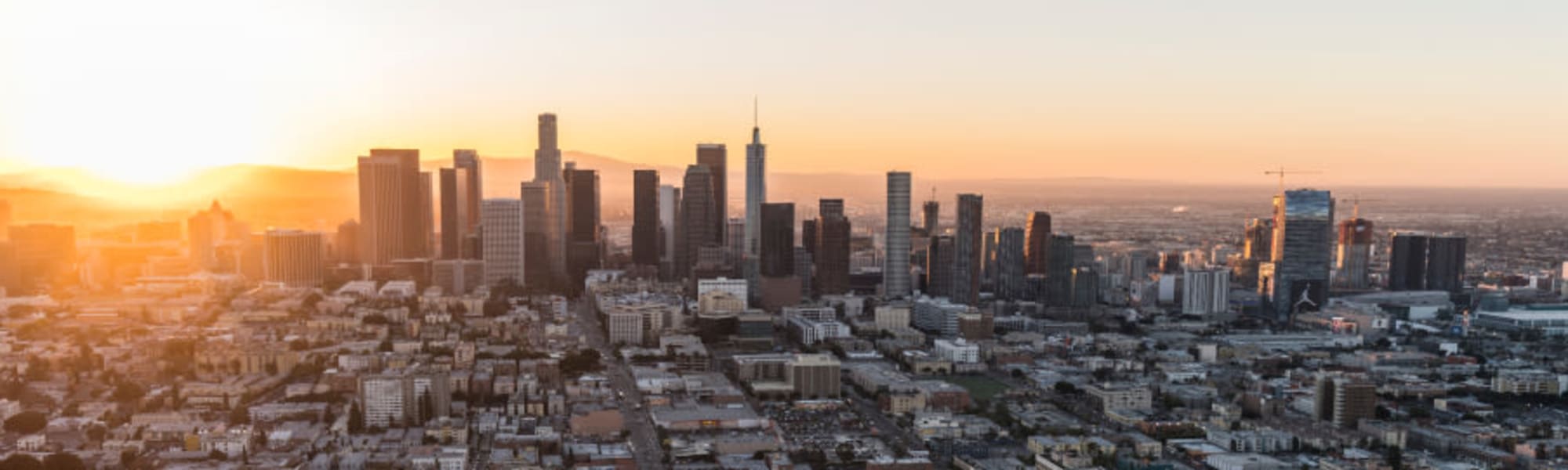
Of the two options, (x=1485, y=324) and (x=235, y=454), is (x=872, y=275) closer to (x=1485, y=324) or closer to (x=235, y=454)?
(x=1485, y=324)

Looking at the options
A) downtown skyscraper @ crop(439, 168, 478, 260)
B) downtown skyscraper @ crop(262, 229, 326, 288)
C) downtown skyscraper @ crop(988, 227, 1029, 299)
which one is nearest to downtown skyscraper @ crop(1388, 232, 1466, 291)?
downtown skyscraper @ crop(988, 227, 1029, 299)

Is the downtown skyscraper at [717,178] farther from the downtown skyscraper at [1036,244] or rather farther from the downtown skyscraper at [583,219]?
the downtown skyscraper at [1036,244]

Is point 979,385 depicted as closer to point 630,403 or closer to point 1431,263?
point 630,403

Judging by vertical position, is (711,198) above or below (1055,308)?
above

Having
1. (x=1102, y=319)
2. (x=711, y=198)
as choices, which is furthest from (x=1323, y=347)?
(x=711, y=198)

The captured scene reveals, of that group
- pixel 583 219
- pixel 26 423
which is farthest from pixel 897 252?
pixel 26 423

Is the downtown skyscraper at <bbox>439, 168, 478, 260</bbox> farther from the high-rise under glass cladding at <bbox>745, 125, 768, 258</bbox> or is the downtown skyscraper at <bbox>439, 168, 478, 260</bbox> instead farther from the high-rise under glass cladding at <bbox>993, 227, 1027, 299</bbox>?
the high-rise under glass cladding at <bbox>993, 227, 1027, 299</bbox>
